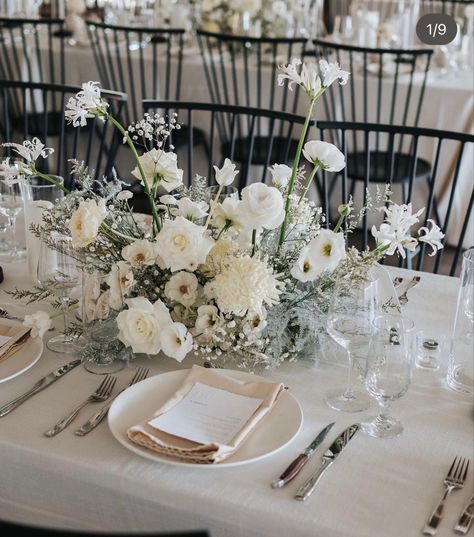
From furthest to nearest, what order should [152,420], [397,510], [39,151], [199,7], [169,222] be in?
[199,7] < [39,151] < [169,222] < [152,420] < [397,510]

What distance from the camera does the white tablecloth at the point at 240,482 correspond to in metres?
1.04

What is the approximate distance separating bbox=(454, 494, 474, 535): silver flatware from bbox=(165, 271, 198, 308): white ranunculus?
539 millimetres

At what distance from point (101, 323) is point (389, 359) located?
487 mm

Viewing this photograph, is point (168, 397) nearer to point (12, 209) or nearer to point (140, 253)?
point (140, 253)

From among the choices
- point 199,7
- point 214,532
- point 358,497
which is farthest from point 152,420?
point 199,7

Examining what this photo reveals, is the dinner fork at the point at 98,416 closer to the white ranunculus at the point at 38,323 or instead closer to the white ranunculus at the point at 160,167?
the white ranunculus at the point at 38,323

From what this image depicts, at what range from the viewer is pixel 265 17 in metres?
4.28

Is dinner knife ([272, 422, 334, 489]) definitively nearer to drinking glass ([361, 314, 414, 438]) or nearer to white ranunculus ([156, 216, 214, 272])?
drinking glass ([361, 314, 414, 438])

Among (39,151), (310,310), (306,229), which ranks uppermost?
(39,151)

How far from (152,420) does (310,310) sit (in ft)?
1.10

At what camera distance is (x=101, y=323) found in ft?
4.58

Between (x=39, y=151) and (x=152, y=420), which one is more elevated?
(x=39, y=151)

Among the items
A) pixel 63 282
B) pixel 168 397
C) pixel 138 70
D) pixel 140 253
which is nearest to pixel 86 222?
pixel 140 253

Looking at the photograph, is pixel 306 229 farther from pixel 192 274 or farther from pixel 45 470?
pixel 45 470
